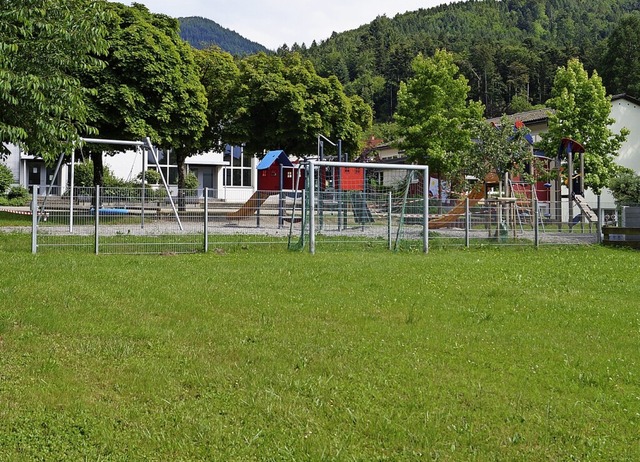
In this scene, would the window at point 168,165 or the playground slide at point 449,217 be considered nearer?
the playground slide at point 449,217

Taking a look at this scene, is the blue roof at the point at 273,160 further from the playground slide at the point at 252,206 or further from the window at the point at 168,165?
the window at the point at 168,165

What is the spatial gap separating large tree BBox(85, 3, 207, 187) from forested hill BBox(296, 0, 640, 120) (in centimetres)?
5531

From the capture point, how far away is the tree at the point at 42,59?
8.48m

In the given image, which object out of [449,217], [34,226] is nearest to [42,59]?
[34,226]

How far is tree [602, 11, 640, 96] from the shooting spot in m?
71.4

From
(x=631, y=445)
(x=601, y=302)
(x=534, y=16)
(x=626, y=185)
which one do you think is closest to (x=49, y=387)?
(x=631, y=445)

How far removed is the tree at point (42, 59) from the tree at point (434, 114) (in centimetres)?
3188

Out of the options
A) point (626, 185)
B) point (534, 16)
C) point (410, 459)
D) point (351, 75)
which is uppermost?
point (534, 16)

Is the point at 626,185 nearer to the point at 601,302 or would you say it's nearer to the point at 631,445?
the point at 601,302

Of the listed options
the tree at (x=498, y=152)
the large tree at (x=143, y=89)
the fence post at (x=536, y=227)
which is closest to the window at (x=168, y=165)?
the large tree at (x=143, y=89)

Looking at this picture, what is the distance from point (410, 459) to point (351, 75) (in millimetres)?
111736

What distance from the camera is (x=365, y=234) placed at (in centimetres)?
1848

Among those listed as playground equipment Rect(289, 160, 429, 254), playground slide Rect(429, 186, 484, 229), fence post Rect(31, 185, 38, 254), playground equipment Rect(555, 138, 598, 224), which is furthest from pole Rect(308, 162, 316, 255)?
playground equipment Rect(555, 138, 598, 224)

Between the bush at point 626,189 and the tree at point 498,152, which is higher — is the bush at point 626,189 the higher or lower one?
the lower one
